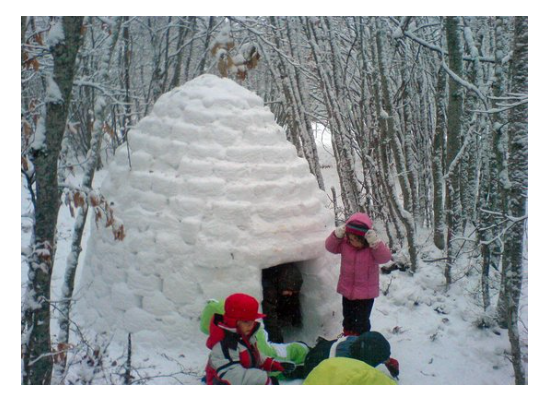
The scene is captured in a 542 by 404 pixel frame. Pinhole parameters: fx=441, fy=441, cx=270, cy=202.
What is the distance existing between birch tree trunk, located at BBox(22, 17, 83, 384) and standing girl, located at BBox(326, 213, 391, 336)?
1.80 meters

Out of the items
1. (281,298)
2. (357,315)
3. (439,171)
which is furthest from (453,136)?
(281,298)

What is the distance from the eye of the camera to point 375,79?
4660 millimetres

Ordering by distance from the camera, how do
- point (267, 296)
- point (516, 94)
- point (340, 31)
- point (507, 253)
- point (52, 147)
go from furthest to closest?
point (340, 31) < point (267, 296) < point (507, 253) < point (516, 94) < point (52, 147)

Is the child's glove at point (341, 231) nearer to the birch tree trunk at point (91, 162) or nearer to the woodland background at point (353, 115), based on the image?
the woodland background at point (353, 115)

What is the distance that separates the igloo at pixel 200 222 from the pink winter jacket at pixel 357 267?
208mm

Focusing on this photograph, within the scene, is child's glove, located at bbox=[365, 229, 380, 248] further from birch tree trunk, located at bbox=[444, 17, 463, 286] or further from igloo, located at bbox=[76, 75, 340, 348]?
birch tree trunk, located at bbox=[444, 17, 463, 286]

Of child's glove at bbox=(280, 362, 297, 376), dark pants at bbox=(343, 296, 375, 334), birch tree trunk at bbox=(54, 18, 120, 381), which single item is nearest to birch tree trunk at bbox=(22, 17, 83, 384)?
birch tree trunk at bbox=(54, 18, 120, 381)

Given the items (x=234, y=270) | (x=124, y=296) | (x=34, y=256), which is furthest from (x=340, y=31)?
(x=34, y=256)

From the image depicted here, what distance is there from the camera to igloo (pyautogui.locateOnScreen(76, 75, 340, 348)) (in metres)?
2.98

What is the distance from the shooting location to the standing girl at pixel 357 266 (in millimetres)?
2957

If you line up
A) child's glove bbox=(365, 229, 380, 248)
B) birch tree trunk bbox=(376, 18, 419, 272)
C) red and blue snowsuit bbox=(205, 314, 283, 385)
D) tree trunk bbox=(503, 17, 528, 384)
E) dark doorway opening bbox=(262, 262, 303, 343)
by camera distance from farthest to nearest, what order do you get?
birch tree trunk bbox=(376, 18, 419, 272)
dark doorway opening bbox=(262, 262, 303, 343)
child's glove bbox=(365, 229, 380, 248)
tree trunk bbox=(503, 17, 528, 384)
red and blue snowsuit bbox=(205, 314, 283, 385)

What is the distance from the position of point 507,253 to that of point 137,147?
8.76 ft

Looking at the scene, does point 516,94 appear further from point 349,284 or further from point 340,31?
point 340,31

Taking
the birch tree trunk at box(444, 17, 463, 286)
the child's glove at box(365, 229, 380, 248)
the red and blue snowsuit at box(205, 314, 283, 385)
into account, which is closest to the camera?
the red and blue snowsuit at box(205, 314, 283, 385)
